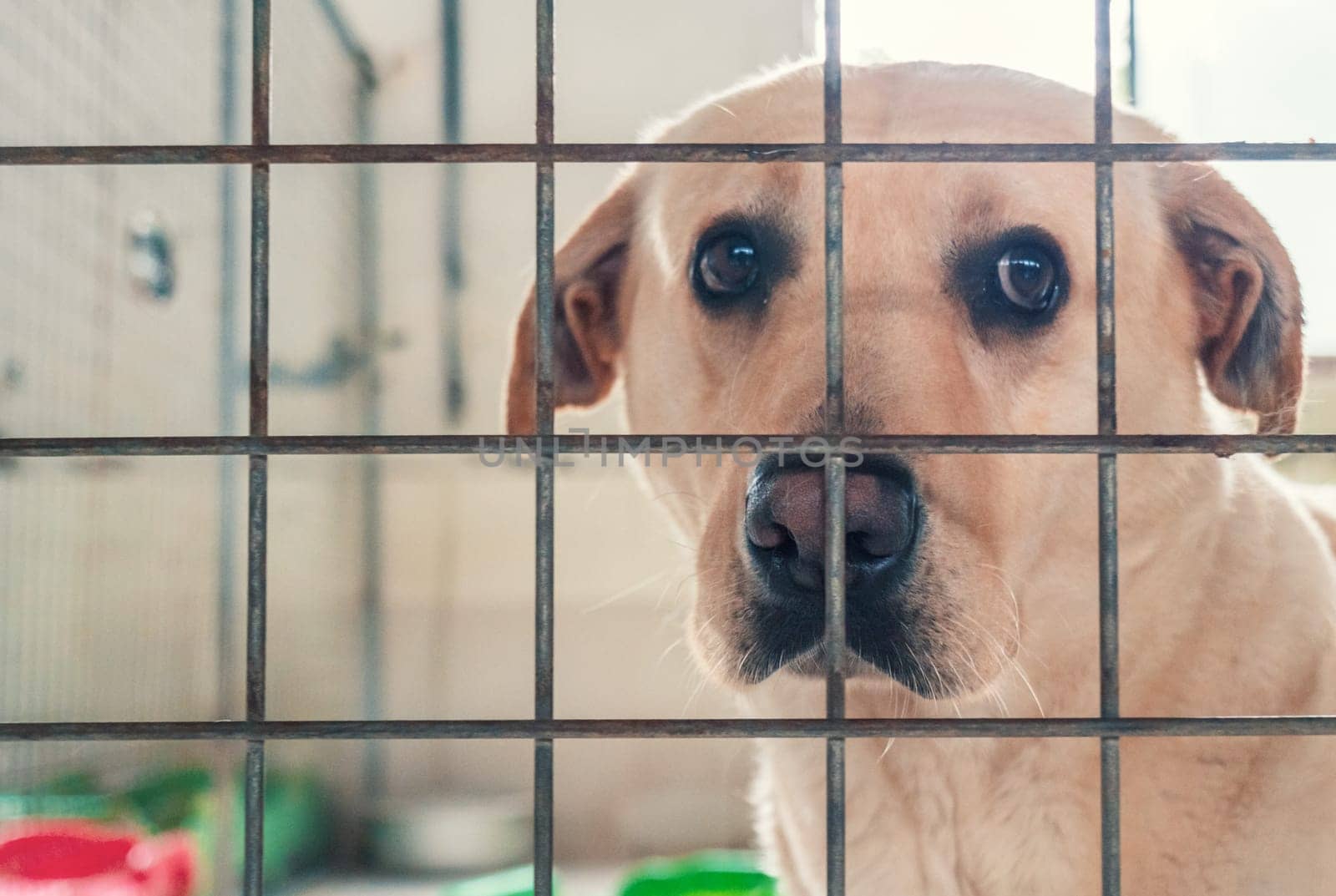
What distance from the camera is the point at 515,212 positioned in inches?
173

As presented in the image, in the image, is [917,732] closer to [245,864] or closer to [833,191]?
[833,191]

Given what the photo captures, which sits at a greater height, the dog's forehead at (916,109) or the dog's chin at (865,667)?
the dog's forehead at (916,109)

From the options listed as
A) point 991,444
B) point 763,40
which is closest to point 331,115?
point 763,40

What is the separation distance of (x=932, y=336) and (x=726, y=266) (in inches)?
14.0

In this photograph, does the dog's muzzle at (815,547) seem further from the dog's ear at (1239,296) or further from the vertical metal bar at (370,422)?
the vertical metal bar at (370,422)

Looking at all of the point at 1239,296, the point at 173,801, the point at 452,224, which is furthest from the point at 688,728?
the point at 452,224

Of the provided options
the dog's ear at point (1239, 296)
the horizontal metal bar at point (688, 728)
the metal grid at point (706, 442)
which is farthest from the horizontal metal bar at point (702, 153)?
the dog's ear at point (1239, 296)

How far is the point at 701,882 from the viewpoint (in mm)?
2842

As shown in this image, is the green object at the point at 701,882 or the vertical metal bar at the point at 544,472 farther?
the green object at the point at 701,882

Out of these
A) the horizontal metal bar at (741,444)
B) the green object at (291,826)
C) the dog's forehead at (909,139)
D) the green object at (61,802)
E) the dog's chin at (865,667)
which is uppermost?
the dog's forehead at (909,139)

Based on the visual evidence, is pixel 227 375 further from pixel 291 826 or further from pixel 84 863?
pixel 84 863

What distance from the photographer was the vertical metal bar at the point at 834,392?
803mm

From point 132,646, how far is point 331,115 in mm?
2141

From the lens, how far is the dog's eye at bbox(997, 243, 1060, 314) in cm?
141
